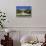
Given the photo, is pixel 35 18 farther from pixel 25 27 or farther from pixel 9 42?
pixel 9 42

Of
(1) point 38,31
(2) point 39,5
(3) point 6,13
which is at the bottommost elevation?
(1) point 38,31

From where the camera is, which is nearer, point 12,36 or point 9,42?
point 9,42

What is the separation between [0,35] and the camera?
12.2 ft

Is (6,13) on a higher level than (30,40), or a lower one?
higher

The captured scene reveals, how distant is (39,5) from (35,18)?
381mm

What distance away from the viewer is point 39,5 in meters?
3.70

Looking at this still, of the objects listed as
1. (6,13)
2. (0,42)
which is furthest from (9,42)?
(6,13)

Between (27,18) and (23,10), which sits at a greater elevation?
(23,10)

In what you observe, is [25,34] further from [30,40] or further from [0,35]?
[0,35]

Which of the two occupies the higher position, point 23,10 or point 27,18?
point 23,10

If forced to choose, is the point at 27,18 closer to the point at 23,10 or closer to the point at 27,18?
the point at 27,18

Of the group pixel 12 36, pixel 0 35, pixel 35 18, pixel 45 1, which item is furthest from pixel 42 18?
pixel 0 35

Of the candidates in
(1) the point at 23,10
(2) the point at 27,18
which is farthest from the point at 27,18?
(1) the point at 23,10

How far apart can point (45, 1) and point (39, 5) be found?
20cm
